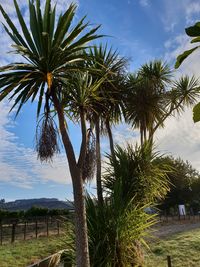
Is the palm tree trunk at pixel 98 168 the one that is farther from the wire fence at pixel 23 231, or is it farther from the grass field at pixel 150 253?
the wire fence at pixel 23 231

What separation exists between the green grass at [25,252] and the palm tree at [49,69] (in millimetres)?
5944

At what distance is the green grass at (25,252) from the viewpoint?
1146 cm

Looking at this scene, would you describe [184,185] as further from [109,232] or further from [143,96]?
[109,232]

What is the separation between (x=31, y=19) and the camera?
551 cm

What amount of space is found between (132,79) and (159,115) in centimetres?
150

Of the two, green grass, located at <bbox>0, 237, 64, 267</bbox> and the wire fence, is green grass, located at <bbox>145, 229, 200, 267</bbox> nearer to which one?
green grass, located at <bbox>0, 237, 64, 267</bbox>

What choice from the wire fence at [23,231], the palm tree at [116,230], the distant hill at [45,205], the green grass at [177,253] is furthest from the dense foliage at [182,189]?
the palm tree at [116,230]

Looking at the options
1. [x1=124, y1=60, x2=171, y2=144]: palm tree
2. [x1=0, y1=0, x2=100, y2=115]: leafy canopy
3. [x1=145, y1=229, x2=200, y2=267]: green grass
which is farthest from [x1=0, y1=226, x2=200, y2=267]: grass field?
[x1=0, y1=0, x2=100, y2=115]: leafy canopy

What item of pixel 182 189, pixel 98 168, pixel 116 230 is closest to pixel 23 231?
pixel 98 168

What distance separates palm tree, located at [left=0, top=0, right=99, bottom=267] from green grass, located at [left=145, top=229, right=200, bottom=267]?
4.70 metres

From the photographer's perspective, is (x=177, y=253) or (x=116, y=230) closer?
(x=116, y=230)

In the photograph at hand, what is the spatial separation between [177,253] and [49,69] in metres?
8.88

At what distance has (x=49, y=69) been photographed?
5305 millimetres

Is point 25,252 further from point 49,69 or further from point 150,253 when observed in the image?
point 49,69
